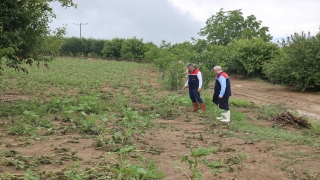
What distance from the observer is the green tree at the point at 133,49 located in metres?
45.5

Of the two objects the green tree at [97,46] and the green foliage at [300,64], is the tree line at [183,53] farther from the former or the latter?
the green tree at [97,46]

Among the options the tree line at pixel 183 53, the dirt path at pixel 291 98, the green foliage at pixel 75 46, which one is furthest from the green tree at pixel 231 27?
the dirt path at pixel 291 98

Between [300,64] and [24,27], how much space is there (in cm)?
1398

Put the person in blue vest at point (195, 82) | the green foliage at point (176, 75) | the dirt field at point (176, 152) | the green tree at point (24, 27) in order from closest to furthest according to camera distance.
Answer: the dirt field at point (176, 152), the green tree at point (24, 27), the person in blue vest at point (195, 82), the green foliage at point (176, 75)

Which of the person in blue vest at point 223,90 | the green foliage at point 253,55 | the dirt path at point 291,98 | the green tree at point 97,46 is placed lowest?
the dirt path at point 291,98

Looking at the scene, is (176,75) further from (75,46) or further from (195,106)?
(75,46)

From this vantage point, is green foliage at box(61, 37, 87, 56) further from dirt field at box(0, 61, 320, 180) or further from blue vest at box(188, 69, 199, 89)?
dirt field at box(0, 61, 320, 180)

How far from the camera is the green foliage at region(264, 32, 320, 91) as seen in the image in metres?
17.6

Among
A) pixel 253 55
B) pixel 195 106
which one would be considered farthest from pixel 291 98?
pixel 253 55

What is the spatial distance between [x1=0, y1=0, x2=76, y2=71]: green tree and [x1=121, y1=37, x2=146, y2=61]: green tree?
3648 centimetres

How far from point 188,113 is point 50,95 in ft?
15.1

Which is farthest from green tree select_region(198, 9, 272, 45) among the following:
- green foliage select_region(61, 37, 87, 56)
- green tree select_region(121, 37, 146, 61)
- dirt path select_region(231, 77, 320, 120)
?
dirt path select_region(231, 77, 320, 120)

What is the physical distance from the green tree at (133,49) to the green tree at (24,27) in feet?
120

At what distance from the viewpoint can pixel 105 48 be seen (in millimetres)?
48094
